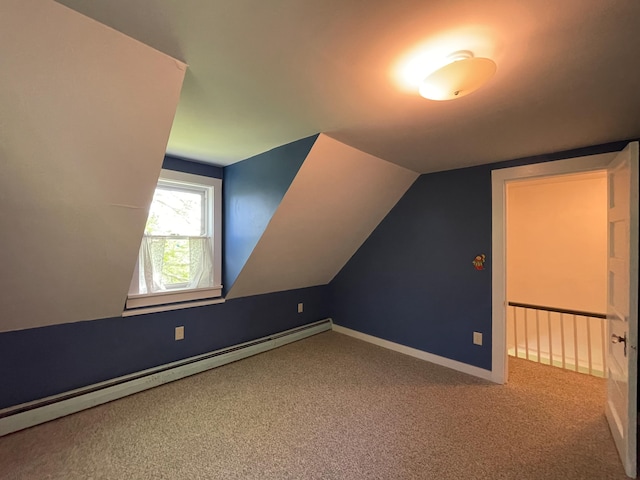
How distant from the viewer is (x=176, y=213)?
9.63 ft

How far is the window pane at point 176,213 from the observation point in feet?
9.08

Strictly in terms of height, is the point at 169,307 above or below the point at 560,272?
below

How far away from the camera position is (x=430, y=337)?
127 inches

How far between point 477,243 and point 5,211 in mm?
3651

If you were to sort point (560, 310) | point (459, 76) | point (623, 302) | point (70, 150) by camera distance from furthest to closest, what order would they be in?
point (560, 310) → point (623, 302) → point (70, 150) → point (459, 76)

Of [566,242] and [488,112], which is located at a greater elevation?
[488,112]

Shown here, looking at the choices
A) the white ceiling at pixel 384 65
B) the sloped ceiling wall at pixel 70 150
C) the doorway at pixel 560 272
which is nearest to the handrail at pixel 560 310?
the doorway at pixel 560 272

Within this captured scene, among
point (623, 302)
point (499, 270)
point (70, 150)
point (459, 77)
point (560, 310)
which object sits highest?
point (459, 77)

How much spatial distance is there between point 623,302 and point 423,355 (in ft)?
6.35

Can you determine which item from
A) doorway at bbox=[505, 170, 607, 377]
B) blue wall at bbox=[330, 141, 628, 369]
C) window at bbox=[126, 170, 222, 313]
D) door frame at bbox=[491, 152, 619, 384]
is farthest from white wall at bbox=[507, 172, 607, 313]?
window at bbox=[126, 170, 222, 313]

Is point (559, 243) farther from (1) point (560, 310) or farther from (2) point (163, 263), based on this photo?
(2) point (163, 263)

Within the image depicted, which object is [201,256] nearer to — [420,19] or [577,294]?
[420,19]

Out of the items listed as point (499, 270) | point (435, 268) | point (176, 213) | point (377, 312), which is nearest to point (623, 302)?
point (499, 270)

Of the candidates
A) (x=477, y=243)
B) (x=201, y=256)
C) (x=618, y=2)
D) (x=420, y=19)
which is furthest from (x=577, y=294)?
(x=201, y=256)
